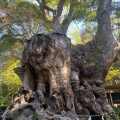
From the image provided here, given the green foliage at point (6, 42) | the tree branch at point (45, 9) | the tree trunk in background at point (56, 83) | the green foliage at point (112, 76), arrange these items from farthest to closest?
the green foliage at point (112, 76)
the green foliage at point (6, 42)
the tree branch at point (45, 9)
the tree trunk in background at point (56, 83)

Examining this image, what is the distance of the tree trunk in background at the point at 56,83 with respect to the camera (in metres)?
5.91

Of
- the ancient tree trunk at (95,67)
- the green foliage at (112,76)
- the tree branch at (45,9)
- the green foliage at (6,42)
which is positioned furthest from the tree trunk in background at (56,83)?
the green foliage at (112,76)

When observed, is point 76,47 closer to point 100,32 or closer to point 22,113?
point 100,32

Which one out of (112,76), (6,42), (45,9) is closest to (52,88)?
(6,42)

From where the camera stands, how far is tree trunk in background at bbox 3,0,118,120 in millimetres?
5914

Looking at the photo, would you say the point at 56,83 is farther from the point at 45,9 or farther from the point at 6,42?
the point at 45,9

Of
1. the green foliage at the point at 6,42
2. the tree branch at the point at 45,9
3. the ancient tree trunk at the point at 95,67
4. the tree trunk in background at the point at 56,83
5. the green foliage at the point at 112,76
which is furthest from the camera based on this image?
the green foliage at the point at 112,76

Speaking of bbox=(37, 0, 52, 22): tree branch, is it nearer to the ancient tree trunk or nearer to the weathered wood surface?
the ancient tree trunk

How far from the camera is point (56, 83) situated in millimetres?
6215

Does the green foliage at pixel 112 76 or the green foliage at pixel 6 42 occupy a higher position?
the green foliage at pixel 6 42

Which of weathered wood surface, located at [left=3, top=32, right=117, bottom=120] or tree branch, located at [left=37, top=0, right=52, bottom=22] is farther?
tree branch, located at [left=37, top=0, right=52, bottom=22]

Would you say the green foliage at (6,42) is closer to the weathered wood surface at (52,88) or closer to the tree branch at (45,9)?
the tree branch at (45,9)

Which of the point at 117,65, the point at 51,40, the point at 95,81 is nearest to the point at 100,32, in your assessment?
the point at 95,81

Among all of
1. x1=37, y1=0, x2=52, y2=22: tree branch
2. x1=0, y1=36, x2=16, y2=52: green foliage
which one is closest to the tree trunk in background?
x1=37, y1=0, x2=52, y2=22: tree branch
